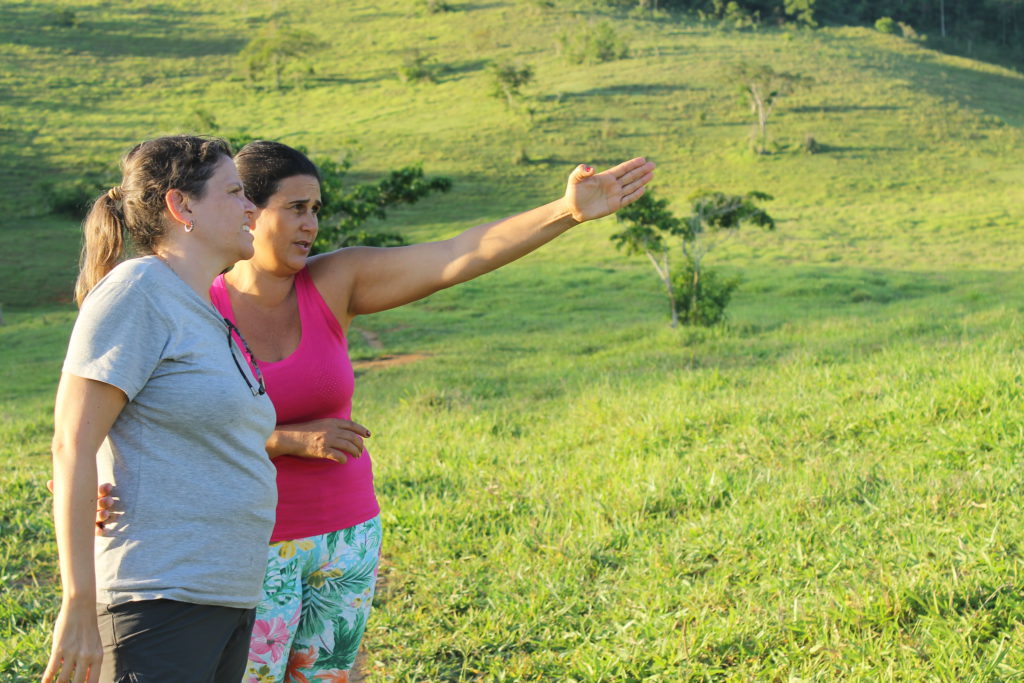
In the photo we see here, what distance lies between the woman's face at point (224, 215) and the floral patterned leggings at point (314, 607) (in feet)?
2.59

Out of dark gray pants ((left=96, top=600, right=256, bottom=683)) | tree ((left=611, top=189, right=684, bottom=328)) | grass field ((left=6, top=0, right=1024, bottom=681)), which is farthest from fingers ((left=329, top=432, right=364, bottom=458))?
tree ((left=611, top=189, right=684, bottom=328))

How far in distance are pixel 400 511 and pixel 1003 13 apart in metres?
90.3

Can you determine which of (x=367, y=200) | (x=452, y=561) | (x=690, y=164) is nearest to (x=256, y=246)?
(x=452, y=561)

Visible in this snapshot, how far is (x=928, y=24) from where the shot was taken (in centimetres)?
8331

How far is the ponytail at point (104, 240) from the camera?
2088 mm

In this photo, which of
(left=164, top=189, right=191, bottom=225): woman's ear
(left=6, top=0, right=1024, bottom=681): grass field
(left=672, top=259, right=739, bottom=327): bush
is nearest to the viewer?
(left=164, top=189, right=191, bottom=225): woman's ear

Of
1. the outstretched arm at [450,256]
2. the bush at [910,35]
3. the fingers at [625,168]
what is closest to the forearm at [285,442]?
the outstretched arm at [450,256]

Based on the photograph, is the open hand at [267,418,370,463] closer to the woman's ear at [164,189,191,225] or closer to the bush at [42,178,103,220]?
the woman's ear at [164,189,191,225]

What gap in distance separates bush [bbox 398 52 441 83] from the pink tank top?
2016 inches

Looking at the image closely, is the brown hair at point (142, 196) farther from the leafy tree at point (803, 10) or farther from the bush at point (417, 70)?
the leafy tree at point (803, 10)

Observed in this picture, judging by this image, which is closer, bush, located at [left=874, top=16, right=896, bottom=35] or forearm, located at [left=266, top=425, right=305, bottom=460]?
forearm, located at [left=266, top=425, right=305, bottom=460]

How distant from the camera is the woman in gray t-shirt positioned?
1790mm

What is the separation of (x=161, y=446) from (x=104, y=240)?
1.70ft

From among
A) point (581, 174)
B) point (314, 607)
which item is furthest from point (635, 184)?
point (314, 607)
